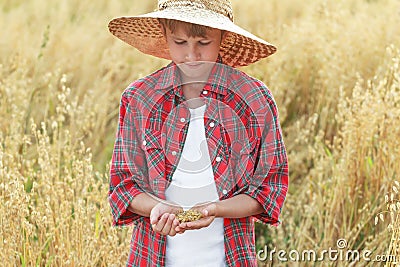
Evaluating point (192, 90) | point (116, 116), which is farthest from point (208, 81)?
point (116, 116)

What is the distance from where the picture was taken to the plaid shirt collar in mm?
1861

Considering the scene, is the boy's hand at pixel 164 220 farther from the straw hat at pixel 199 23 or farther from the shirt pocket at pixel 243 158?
the straw hat at pixel 199 23

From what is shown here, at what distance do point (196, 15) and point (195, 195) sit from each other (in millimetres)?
454

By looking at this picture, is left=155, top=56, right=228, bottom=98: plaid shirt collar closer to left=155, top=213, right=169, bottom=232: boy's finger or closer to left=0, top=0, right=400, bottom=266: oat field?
left=155, top=213, right=169, bottom=232: boy's finger

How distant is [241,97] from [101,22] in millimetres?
3520

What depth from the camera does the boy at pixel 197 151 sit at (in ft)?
5.96

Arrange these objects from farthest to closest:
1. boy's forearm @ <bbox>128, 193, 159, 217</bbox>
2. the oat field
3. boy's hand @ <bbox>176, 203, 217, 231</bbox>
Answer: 1. the oat field
2. boy's forearm @ <bbox>128, 193, 159, 217</bbox>
3. boy's hand @ <bbox>176, 203, 217, 231</bbox>

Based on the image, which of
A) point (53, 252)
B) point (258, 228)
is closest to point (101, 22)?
point (258, 228)

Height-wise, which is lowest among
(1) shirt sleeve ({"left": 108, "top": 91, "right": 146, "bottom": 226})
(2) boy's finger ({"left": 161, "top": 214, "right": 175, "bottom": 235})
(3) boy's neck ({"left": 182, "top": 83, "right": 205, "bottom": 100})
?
(2) boy's finger ({"left": 161, "top": 214, "right": 175, "bottom": 235})

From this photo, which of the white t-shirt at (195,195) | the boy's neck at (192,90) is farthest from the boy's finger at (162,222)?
the boy's neck at (192,90)

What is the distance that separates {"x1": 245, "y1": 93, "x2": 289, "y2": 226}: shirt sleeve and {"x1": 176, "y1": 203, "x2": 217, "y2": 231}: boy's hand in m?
0.14

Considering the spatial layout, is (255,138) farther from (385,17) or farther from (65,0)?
(65,0)

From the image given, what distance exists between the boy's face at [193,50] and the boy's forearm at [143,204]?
1.09ft

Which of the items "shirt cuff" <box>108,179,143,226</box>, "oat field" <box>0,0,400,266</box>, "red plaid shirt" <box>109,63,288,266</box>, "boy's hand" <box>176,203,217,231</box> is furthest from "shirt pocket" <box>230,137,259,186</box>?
"oat field" <box>0,0,400,266</box>
